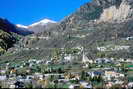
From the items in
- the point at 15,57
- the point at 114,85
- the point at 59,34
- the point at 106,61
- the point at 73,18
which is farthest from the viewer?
the point at 73,18

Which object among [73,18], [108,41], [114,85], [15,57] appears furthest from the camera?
[73,18]

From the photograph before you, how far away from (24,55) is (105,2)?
62844mm

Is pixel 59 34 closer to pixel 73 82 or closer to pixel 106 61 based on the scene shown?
pixel 106 61

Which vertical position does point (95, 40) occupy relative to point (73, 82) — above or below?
above

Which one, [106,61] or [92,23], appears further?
[92,23]

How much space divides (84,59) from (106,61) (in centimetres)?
656

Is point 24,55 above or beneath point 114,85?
above

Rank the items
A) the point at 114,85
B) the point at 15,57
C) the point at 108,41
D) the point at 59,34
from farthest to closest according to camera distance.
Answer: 1. the point at 59,34
2. the point at 108,41
3. the point at 15,57
4. the point at 114,85

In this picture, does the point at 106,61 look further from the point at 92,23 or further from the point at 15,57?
the point at 92,23

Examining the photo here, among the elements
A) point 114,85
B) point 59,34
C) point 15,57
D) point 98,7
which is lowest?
point 114,85

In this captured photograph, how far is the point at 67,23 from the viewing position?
156625 mm

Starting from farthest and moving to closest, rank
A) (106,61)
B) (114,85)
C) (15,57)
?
(15,57) < (106,61) < (114,85)

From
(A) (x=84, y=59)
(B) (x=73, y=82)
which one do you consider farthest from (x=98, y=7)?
(B) (x=73, y=82)

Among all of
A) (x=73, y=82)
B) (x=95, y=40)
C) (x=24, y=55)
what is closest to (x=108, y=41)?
(x=95, y=40)
